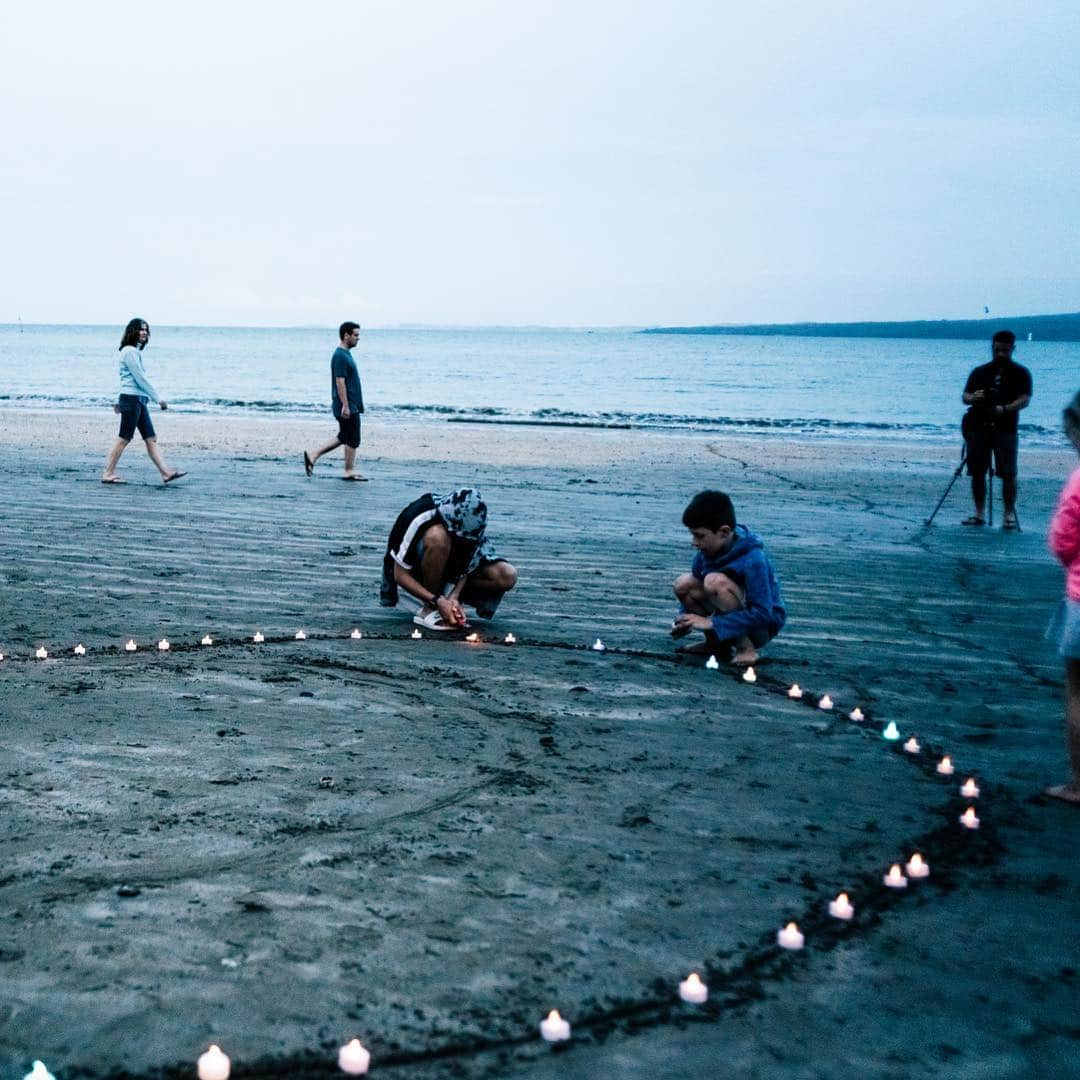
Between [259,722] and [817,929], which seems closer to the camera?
[817,929]

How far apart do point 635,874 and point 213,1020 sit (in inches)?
63.0

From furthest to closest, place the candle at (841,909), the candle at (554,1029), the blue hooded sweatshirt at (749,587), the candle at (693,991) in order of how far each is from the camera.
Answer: the blue hooded sweatshirt at (749,587) < the candle at (841,909) < the candle at (693,991) < the candle at (554,1029)

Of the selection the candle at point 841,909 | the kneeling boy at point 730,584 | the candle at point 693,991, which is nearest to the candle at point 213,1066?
the candle at point 693,991

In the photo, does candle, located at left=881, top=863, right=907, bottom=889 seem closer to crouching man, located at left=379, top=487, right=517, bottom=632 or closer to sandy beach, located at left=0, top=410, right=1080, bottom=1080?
sandy beach, located at left=0, top=410, right=1080, bottom=1080

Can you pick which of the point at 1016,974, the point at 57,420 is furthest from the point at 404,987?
the point at 57,420

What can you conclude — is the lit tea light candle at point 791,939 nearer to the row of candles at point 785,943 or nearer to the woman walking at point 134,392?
the row of candles at point 785,943

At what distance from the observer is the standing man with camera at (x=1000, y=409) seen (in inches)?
520

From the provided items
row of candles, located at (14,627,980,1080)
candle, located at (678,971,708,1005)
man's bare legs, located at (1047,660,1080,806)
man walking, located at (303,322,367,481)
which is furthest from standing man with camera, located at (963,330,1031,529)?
candle, located at (678,971,708,1005)

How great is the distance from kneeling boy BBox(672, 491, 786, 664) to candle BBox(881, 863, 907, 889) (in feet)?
9.39

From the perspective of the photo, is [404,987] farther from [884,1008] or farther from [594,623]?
[594,623]

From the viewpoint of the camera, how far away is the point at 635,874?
4328mm

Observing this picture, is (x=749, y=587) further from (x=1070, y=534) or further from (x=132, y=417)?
(x=132, y=417)

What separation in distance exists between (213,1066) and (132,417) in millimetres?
12846

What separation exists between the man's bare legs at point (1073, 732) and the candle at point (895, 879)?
129 centimetres
